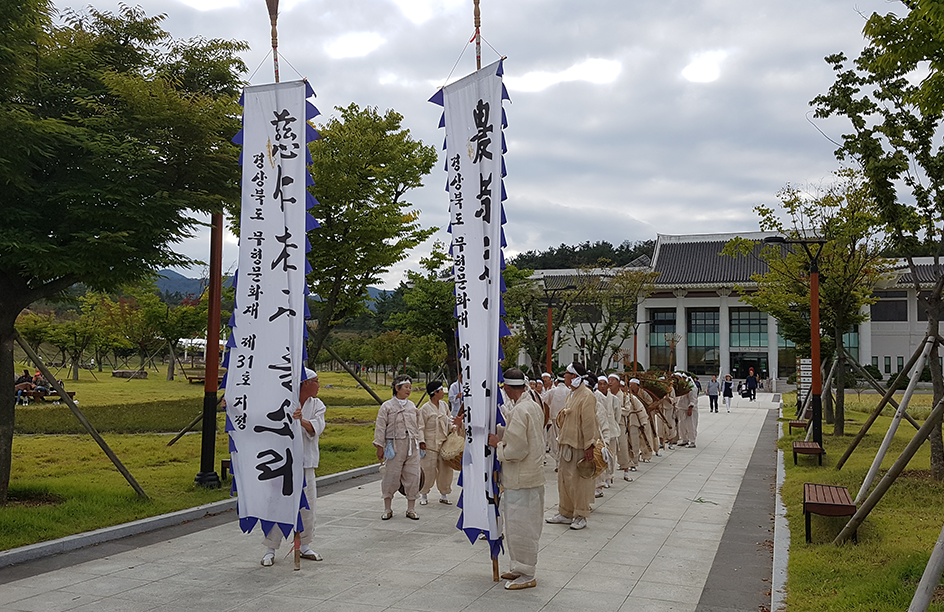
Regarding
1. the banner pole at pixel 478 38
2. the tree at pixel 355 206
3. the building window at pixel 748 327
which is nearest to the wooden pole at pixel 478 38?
the banner pole at pixel 478 38

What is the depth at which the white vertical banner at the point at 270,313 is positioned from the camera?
716cm

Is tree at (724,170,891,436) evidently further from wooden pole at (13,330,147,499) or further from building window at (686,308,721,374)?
building window at (686,308,721,374)

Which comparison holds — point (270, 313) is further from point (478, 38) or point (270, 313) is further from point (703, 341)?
point (703, 341)

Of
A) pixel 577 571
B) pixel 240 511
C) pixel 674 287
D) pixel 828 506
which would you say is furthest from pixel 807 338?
pixel 674 287

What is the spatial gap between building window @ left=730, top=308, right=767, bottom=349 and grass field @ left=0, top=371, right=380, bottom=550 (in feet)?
129

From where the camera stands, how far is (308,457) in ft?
24.6

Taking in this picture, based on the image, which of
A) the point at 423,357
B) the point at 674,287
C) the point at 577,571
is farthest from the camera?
the point at 674,287

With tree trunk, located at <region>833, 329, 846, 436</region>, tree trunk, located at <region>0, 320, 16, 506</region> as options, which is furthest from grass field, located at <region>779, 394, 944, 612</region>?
tree trunk, located at <region>0, 320, 16, 506</region>

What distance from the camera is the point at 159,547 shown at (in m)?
8.00

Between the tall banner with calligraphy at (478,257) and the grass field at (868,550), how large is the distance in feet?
9.01

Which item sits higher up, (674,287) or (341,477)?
(674,287)

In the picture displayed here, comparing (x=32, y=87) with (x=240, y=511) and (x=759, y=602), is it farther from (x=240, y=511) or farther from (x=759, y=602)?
(x=759, y=602)

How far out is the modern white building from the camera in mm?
54625

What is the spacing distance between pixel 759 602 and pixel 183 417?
1894cm
